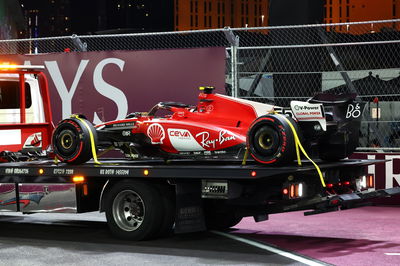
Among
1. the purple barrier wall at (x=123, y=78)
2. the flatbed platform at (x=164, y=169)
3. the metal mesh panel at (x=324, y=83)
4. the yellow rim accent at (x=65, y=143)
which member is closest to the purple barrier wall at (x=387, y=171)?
the metal mesh panel at (x=324, y=83)

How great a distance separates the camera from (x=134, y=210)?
991cm

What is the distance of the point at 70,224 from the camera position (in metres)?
11.9

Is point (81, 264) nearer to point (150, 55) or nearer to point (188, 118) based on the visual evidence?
point (188, 118)

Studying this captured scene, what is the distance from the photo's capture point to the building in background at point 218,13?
448 feet

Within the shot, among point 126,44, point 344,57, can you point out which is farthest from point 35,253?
point 126,44

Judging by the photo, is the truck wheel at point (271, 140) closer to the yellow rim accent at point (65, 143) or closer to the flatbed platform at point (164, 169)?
the flatbed platform at point (164, 169)

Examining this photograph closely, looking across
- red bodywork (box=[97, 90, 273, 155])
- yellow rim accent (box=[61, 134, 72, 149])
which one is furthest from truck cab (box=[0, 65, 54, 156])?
red bodywork (box=[97, 90, 273, 155])

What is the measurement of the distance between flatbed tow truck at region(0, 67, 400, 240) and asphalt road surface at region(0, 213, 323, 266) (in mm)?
276

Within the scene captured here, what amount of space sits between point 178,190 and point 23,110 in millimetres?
3855

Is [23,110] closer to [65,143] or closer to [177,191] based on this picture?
[65,143]

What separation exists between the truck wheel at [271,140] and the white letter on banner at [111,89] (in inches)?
264

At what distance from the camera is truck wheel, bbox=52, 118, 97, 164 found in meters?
10.5

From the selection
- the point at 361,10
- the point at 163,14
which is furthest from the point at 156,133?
the point at 361,10

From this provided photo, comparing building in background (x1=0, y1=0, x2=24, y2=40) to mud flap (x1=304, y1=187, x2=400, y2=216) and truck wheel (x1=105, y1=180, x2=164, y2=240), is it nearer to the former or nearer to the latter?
truck wheel (x1=105, y1=180, x2=164, y2=240)
